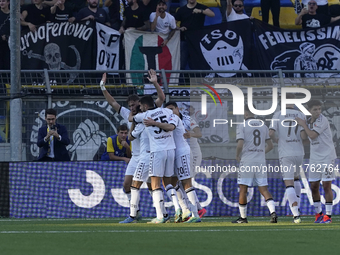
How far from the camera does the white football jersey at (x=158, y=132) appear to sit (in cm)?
955

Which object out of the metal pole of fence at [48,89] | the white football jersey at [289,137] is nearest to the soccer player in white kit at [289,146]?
the white football jersey at [289,137]

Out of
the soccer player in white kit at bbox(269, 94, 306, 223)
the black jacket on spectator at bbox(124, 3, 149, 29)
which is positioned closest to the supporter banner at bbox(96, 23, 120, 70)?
the black jacket on spectator at bbox(124, 3, 149, 29)

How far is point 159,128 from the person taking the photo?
383 inches

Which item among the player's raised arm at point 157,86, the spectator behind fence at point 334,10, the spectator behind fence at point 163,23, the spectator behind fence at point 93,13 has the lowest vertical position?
the player's raised arm at point 157,86

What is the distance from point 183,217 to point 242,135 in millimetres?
1528

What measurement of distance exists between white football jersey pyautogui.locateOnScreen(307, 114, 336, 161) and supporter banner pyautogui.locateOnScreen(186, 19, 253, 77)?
4685 mm

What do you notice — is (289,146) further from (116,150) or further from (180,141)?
(116,150)

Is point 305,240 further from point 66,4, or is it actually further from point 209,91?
point 66,4

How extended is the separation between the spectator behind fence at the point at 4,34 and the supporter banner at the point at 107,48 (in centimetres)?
195

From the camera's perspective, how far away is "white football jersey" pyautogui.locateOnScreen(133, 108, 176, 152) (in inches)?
376

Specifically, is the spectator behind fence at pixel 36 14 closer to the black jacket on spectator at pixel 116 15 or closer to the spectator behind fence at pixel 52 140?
the black jacket on spectator at pixel 116 15

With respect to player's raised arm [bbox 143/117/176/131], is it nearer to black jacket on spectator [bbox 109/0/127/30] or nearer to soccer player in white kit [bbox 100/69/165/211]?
soccer player in white kit [bbox 100/69/165/211]

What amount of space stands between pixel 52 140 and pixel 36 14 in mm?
4017

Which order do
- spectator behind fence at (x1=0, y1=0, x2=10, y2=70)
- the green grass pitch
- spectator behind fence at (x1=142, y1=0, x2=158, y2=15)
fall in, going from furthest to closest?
spectator behind fence at (x1=142, y1=0, x2=158, y2=15) → spectator behind fence at (x1=0, y1=0, x2=10, y2=70) → the green grass pitch
